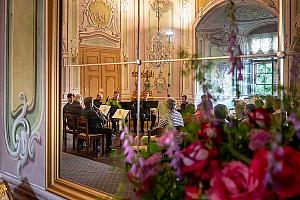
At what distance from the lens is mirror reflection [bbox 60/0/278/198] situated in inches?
74.4

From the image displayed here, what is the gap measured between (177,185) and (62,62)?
146 cm

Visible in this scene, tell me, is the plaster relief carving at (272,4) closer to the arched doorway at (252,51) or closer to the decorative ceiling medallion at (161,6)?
the arched doorway at (252,51)

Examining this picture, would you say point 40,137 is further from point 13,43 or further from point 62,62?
point 13,43

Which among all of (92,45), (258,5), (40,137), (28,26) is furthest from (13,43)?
(258,5)

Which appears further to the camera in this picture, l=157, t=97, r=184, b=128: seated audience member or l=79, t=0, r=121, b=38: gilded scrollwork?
l=79, t=0, r=121, b=38: gilded scrollwork

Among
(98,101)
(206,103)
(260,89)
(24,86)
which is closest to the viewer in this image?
(206,103)

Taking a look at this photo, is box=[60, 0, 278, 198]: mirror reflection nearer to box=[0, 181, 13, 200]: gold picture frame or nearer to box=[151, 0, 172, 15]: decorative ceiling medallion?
box=[151, 0, 172, 15]: decorative ceiling medallion

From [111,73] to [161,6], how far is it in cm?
76

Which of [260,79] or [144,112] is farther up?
[260,79]

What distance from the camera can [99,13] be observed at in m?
2.48

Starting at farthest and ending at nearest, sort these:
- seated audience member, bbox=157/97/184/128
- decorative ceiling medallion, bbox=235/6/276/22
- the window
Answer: decorative ceiling medallion, bbox=235/6/276/22 < the window < seated audience member, bbox=157/97/184/128

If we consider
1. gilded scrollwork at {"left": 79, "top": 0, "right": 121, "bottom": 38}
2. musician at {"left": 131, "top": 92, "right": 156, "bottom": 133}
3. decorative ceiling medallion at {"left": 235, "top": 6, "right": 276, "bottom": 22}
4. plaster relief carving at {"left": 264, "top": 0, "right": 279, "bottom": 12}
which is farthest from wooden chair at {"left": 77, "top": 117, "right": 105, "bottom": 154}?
plaster relief carving at {"left": 264, "top": 0, "right": 279, "bottom": 12}

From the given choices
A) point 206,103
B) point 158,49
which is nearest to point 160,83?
point 158,49

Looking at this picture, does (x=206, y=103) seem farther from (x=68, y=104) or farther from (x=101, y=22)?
(x=101, y=22)
